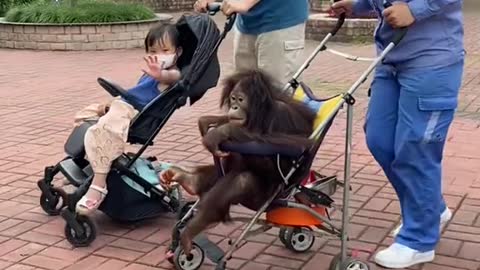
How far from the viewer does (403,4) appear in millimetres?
3350

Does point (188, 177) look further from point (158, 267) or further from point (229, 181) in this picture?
point (158, 267)

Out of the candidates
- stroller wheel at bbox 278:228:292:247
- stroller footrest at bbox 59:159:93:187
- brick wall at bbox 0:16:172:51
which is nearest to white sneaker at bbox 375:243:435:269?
stroller wheel at bbox 278:228:292:247

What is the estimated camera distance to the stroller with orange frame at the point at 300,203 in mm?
3340

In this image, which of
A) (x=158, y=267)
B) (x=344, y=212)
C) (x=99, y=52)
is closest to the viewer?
(x=344, y=212)

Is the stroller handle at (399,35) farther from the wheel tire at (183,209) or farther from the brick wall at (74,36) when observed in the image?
the brick wall at (74,36)

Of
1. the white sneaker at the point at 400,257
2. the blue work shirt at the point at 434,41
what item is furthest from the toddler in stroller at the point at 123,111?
the white sneaker at the point at 400,257

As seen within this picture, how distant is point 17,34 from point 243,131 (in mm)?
10533

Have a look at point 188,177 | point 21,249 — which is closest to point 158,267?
point 188,177

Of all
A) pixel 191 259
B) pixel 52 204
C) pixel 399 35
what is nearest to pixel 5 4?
pixel 52 204

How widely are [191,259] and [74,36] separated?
9.48 m

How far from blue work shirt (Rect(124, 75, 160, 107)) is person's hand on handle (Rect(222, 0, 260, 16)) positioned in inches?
27.3

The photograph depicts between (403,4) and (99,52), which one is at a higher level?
(403,4)

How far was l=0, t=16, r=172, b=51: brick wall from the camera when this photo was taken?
→ 12555 millimetres

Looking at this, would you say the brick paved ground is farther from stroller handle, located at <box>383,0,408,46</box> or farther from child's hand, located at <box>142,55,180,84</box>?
stroller handle, located at <box>383,0,408,46</box>
